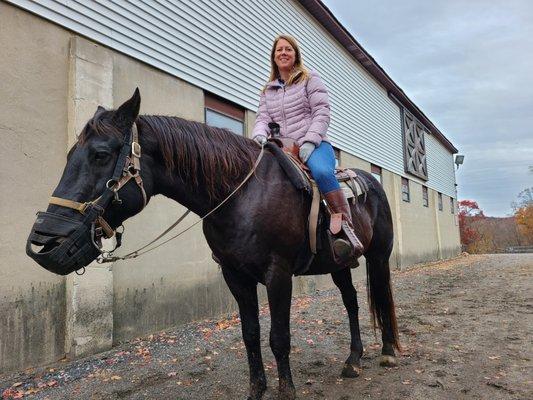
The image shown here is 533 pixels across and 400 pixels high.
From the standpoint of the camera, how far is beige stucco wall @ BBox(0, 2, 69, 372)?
4.14 meters

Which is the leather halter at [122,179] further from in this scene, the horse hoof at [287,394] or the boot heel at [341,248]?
the horse hoof at [287,394]

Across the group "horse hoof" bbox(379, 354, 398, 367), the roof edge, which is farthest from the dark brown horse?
the roof edge

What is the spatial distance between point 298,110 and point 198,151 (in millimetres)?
1173

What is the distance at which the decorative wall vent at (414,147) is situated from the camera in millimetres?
19477

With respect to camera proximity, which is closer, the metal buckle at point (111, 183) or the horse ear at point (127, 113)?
the metal buckle at point (111, 183)

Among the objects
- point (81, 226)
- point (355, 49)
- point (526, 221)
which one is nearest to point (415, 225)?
point (355, 49)

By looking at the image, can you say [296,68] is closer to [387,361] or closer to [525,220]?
[387,361]

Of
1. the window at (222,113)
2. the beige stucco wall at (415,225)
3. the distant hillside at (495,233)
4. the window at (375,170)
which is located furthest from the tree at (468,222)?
the window at (222,113)

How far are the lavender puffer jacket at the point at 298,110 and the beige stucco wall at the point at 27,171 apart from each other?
2.59 metres

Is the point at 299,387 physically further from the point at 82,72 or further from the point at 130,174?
the point at 82,72

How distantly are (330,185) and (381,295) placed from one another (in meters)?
1.70

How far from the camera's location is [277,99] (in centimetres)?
362

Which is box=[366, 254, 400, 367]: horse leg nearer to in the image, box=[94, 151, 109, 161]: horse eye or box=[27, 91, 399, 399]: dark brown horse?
box=[27, 91, 399, 399]: dark brown horse

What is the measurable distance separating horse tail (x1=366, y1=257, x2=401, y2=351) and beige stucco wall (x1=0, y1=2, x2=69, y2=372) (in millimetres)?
3452
